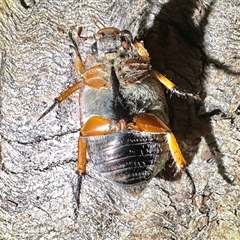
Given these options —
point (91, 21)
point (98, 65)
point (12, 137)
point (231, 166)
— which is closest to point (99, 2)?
point (91, 21)

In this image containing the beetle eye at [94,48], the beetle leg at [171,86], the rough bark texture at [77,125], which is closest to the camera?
the rough bark texture at [77,125]

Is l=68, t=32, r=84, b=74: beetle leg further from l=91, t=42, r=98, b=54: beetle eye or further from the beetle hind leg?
the beetle hind leg

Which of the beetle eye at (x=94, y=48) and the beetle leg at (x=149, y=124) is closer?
the beetle leg at (x=149, y=124)

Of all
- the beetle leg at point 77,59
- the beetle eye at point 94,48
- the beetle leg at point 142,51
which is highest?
the beetle leg at point 142,51

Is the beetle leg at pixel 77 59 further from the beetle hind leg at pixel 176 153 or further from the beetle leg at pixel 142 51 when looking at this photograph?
the beetle hind leg at pixel 176 153

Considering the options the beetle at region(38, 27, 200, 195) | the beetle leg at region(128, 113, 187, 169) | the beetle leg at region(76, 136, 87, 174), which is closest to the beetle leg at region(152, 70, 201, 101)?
the beetle at region(38, 27, 200, 195)

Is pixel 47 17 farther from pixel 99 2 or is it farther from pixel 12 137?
pixel 12 137

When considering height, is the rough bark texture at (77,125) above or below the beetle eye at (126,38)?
below

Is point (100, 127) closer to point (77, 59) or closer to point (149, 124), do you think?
point (149, 124)

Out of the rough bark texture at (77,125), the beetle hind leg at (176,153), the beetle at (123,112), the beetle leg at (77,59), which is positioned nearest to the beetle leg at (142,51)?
the beetle at (123,112)
